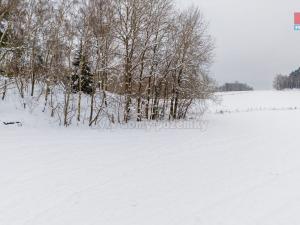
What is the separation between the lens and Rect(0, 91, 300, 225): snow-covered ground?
152 inches

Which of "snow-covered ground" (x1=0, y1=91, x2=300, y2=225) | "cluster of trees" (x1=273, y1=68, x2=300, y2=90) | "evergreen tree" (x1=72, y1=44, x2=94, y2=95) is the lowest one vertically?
"snow-covered ground" (x1=0, y1=91, x2=300, y2=225)

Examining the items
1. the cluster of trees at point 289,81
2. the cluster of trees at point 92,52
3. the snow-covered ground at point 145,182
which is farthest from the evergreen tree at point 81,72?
the cluster of trees at point 289,81

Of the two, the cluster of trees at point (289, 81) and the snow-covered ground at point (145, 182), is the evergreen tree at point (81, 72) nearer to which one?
the snow-covered ground at point (145, 182)

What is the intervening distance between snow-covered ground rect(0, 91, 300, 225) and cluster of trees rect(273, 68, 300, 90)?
90859mm

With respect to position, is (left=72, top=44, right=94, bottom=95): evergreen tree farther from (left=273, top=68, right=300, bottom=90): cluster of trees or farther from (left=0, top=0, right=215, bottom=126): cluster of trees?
(left=273, top=68, right=300, bottom=90): cluster of trees

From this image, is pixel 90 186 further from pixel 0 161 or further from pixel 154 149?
pixel 154 149

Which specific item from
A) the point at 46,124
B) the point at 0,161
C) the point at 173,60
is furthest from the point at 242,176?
the point at 173,60

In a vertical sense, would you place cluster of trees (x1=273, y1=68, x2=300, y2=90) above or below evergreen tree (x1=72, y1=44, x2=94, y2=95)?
above

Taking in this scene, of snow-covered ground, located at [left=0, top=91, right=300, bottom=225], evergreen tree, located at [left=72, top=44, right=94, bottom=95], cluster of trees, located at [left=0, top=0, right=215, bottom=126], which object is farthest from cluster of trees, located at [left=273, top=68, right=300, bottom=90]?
snow-covered ground, located at [left=0, top=91, right=300, bottom=225]

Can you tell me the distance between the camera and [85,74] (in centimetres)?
1443

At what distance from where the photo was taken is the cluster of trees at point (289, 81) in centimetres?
8730

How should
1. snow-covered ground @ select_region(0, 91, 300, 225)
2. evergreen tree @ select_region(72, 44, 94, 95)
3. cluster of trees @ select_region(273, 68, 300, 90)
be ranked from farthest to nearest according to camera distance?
cluster of trees @ select_region(273, 68, 300, 90), evergreen tree @ select_region(72, 44, 94, 95), snow-covered ground @ select_region(0, 91, 300, 225)

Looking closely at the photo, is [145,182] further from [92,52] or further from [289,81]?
[289,81]

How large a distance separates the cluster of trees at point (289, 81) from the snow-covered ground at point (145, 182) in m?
90.9
